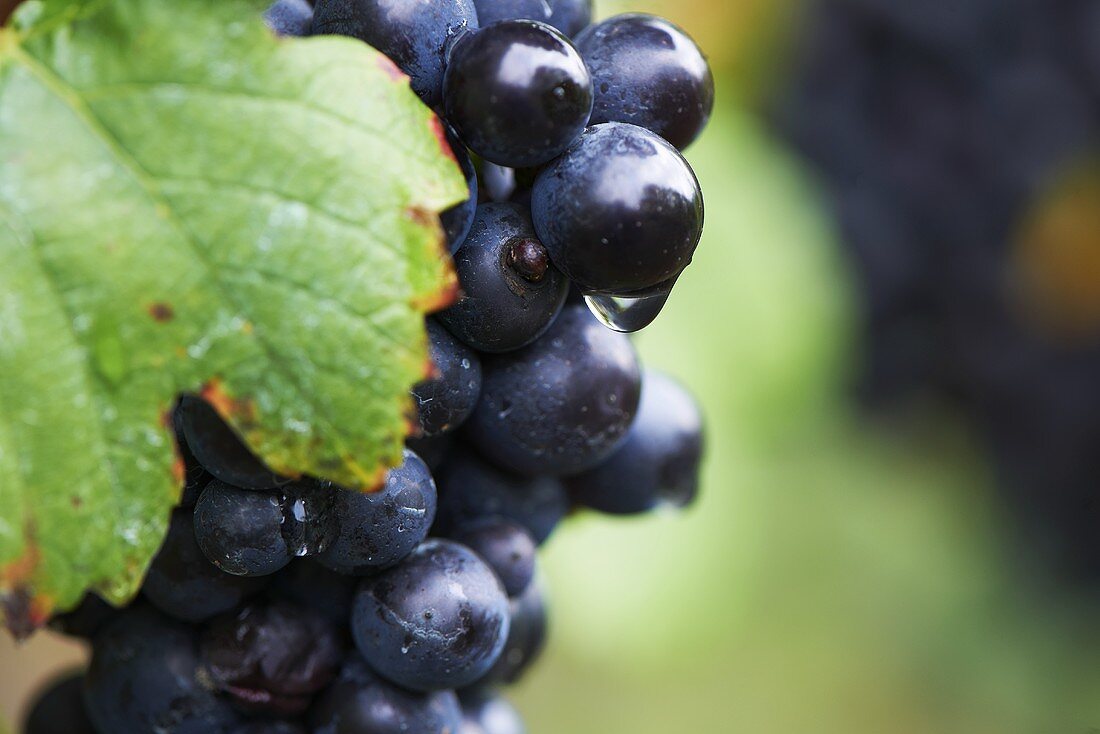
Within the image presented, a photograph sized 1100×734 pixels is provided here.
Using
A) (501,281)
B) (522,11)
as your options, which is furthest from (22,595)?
(522,11)

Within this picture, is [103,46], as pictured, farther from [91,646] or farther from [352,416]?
[91,646]

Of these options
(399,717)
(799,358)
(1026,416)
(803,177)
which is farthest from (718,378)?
(399,717)

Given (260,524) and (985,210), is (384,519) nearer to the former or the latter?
(260,524)

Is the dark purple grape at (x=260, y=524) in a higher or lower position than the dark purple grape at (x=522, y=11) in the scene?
lower

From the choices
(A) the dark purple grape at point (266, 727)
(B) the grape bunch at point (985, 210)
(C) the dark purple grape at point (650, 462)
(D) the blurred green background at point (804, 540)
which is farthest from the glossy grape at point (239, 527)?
(B) the grape bunch at point (985, 210)

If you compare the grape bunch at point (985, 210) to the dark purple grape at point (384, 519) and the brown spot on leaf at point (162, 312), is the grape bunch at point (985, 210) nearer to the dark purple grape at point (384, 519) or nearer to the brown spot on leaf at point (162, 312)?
the dark purple grape at point (384, 519)

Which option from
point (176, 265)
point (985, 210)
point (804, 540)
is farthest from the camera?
point (804, 540)
